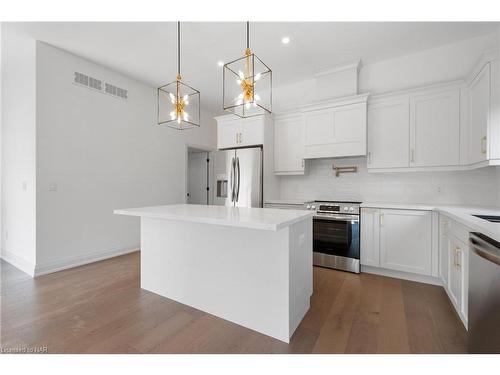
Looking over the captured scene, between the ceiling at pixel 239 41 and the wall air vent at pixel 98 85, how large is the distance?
10.6 inches

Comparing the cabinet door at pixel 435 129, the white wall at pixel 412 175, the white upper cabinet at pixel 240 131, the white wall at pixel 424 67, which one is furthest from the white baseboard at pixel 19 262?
the cabinet door at pixel 435 129

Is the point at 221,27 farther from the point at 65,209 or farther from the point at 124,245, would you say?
the point at 124,245

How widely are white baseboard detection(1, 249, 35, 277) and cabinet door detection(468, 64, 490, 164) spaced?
523 cm

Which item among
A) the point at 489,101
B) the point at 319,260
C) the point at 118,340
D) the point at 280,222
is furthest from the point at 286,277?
the point at 489,101

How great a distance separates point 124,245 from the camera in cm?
389

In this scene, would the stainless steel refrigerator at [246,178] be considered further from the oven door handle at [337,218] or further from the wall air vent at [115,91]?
the wall air vent at [115,91]

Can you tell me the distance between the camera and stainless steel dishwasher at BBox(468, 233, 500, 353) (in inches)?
47.4

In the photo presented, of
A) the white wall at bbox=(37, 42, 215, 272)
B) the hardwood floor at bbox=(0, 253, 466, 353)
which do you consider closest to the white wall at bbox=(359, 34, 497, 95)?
the hardwood floor at bbox=(0, 253, 466, 353)

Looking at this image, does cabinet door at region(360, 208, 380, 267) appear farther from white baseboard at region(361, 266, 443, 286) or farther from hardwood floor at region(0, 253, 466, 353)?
hardwood floor at region(0, 253, 466, 353)

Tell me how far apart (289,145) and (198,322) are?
294 cm

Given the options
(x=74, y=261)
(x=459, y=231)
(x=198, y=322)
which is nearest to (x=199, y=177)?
(x=74, y=261)

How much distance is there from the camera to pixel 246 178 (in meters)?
3.88

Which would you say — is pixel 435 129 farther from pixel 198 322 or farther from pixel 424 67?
pixel 198 322

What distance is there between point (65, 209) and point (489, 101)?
4979 mm
